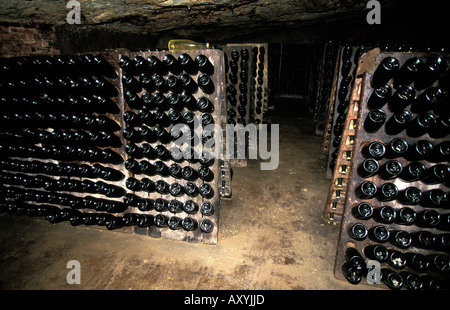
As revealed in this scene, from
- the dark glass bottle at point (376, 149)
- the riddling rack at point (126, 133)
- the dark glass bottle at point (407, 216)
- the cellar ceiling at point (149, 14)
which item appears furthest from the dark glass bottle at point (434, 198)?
the cellar ceiling at point (149, 14)

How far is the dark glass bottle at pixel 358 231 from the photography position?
1.91 m

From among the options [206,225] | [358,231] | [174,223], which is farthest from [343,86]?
[174,223]

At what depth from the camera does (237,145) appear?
177 inches

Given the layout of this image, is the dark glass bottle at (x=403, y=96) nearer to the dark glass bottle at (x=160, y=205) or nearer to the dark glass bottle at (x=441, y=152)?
the dark glass bottle at (x=441, y=152)

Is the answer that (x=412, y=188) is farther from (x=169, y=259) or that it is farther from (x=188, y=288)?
(x=169, y=259)

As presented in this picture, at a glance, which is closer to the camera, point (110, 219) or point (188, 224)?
point (188, 224)

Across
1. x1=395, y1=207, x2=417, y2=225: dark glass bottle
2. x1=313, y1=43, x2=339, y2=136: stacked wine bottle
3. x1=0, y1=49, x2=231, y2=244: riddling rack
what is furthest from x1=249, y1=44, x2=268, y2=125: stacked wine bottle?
x1=395, y1=207, x2=417, y2=225: dark glass bottle

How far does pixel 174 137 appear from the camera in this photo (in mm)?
2266

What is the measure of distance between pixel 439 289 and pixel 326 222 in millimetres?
1198

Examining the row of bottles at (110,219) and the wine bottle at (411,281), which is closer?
the wine bottle at (411,281)

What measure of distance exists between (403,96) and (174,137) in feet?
7.33

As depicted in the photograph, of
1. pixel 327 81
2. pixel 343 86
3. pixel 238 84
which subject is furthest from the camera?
pixel 327 81

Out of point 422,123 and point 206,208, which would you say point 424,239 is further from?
point 206,208
